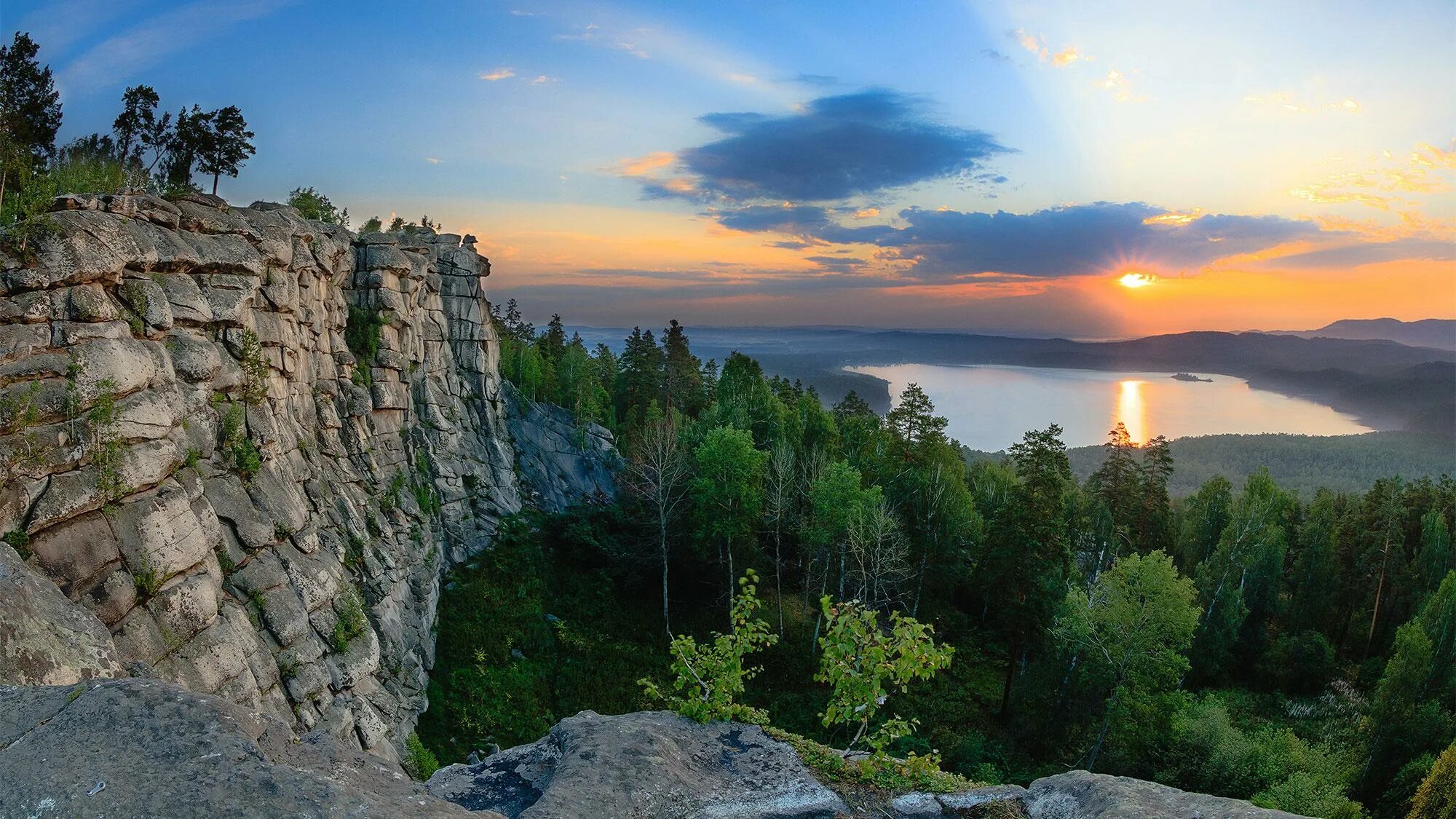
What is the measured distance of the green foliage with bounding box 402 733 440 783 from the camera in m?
19.8

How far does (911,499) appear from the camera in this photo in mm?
41156

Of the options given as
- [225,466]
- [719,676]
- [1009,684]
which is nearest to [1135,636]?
[1009,684]

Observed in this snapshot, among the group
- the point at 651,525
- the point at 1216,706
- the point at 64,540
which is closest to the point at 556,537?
the point at 651,525

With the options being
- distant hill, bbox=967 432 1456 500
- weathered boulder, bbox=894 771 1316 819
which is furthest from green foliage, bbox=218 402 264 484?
distant hill, bbox=967 432 1456 500

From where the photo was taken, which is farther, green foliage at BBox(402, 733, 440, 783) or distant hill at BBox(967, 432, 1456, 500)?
distant hill at BBox(967, 432, 1456, 500)

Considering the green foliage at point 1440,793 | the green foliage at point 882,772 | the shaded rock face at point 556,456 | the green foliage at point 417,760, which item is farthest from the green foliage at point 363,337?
the green foliage at point 1440,793

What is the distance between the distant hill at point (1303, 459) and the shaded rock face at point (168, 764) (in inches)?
5345

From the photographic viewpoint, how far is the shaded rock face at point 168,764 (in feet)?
A: 15.9

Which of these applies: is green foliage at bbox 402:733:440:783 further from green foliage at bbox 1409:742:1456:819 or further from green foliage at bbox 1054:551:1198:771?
green foliage at bbox 1409:742:1456:819

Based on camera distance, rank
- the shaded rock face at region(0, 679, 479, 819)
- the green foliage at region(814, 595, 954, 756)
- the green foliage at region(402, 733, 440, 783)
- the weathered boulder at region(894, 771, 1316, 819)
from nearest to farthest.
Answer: the shaded rock face at region(0, 679, 479, 819) < the weathered boulder at region(894, 771, 1316, 819) < the green foliage at region(814, 595, 954, 756) < the green foliage at region(402, 733, 440, 783)

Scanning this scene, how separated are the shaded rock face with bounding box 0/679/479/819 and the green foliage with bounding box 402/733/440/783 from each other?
15415mm

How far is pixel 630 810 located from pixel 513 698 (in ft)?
74.8

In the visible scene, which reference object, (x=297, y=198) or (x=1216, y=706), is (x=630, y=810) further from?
(x=297, y=198)

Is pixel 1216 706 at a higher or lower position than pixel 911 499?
lower
